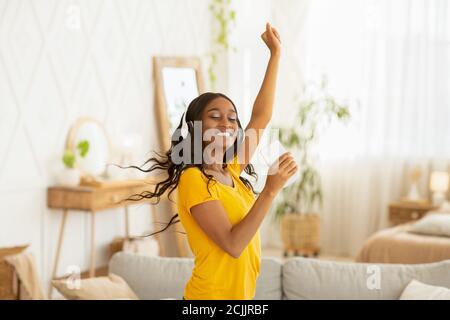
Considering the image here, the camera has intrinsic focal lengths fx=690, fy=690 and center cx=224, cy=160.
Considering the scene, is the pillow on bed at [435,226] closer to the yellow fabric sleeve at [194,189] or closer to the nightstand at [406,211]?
the nightstand at [406,211]

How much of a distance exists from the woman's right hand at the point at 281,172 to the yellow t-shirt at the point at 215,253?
14cm

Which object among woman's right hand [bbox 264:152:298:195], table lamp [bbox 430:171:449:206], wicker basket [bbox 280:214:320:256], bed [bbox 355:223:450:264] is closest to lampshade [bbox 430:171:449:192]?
table lamp [bbox 430:171:449:206]

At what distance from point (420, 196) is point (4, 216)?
3719mm

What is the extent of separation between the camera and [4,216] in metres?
4.15

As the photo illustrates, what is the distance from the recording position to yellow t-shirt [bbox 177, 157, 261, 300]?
154 cm

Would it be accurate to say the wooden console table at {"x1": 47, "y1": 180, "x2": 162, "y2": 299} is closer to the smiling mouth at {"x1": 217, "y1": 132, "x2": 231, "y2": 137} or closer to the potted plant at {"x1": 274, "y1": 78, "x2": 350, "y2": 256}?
the potted plant at {"x1": 274, "y1": 78, "x2": 350, "y2": 256}

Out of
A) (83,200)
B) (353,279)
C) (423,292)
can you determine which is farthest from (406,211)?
(423,292)

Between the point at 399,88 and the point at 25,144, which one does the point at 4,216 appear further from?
the point at 399,88

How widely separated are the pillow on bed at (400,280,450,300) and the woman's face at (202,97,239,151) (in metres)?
1.35

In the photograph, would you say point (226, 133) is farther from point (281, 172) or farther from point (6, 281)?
point (6, 281)

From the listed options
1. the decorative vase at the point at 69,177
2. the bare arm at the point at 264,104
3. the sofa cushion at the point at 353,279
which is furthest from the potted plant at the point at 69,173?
the bare arm at the point at 264,104

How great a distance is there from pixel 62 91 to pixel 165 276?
2.11 meters

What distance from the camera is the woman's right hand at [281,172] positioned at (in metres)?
1.44
